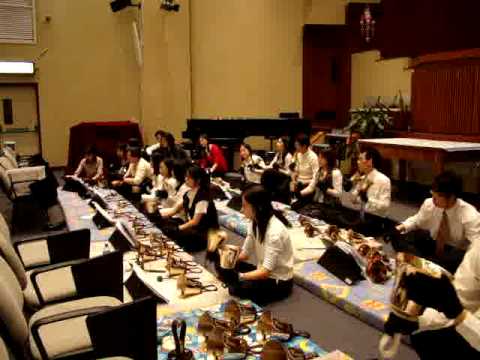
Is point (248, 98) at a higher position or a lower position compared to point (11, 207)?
higher

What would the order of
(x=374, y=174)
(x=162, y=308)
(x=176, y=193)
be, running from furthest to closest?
(x=176, y=193) < (x=374, y=174) < (x=162, y=308)

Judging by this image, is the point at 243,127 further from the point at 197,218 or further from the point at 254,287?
the point at 254,287

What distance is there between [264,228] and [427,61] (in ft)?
20.3

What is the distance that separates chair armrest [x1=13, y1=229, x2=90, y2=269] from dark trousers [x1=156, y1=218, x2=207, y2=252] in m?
1.57

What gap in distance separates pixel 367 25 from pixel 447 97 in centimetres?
351

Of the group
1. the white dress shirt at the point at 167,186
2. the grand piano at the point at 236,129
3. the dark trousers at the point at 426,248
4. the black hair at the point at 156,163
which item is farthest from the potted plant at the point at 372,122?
the dark trousers at the point at 426,248

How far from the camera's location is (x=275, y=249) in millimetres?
3779

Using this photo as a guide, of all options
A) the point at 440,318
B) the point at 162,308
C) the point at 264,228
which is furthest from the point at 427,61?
the point at 440,318

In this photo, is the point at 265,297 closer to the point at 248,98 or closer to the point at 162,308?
the point at 162,308

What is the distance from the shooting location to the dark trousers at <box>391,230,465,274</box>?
13.7 feet

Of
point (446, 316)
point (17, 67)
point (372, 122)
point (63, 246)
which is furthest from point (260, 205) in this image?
point (17, 67)

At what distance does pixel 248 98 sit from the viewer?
13.6 m

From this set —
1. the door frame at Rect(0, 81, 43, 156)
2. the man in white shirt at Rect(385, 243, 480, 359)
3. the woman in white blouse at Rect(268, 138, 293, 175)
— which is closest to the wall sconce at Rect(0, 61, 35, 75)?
the door frame at Rect(0, 81, 43, 156)

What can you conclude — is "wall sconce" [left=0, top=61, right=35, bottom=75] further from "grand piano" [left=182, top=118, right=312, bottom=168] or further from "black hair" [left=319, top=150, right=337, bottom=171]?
"black hair" [left=319, top=150, right=337, bottom=171]
